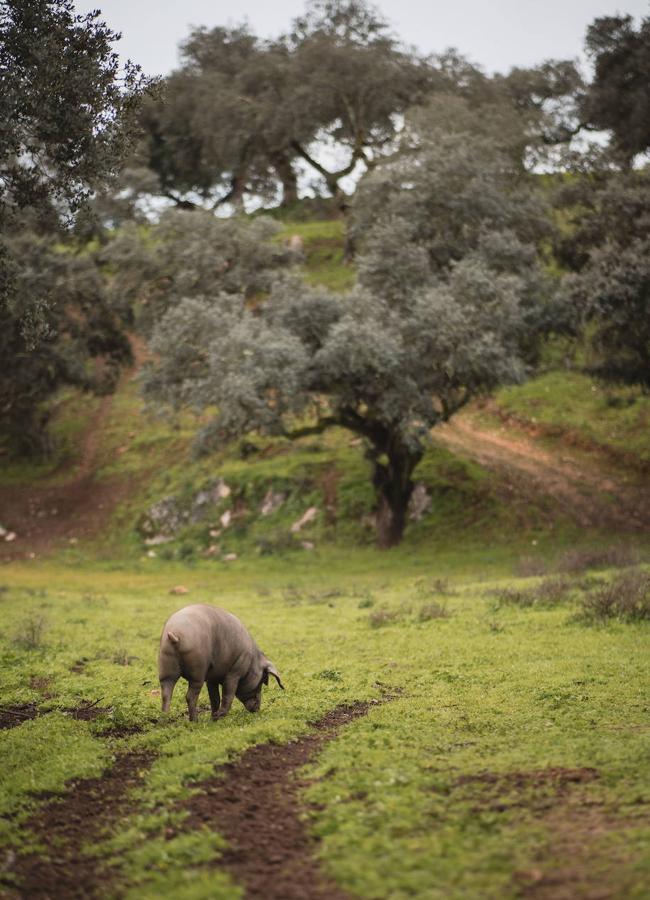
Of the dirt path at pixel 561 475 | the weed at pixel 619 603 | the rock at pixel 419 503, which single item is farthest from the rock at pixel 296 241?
the weed at pixel 619 603

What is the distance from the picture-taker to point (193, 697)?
11.1 m

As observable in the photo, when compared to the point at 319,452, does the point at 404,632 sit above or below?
below

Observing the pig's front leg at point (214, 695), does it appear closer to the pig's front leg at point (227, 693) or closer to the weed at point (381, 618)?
the pig's front leg at point (227, 693)

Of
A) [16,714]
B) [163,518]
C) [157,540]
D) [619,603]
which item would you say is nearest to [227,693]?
[16,714]

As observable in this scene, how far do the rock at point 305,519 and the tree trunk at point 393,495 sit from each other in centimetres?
328

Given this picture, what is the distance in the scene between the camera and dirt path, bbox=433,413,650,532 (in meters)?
32.9

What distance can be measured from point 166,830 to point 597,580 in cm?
1598

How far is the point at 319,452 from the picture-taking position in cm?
4047

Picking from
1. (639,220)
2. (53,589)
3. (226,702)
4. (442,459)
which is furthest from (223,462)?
(226,702)

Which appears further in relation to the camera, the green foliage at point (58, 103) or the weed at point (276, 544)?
the weed at point (276, 544)

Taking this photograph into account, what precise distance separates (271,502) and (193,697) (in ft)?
85.8

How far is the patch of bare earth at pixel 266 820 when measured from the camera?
6.52m

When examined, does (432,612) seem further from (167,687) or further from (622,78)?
(622,78)

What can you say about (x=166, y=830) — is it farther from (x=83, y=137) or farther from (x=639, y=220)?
(x=639, y=220)
